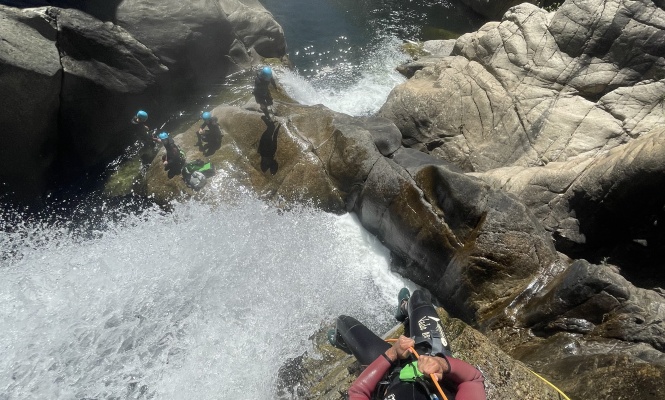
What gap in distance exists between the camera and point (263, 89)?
38.4 feet

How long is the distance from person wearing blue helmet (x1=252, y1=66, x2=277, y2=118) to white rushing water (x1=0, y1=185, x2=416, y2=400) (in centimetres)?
293

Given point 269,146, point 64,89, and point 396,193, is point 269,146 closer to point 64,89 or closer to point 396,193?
point 396,193

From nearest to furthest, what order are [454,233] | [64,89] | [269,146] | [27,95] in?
[454,233], [27,95], [269,146], [64,89]

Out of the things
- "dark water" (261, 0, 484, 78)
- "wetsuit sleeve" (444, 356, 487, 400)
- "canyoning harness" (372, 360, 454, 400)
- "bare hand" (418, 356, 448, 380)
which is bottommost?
"dark water" (261, 0, 484, 78)

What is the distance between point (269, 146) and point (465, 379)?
8.76 meters

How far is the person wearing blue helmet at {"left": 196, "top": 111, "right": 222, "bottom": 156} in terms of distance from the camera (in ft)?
39.8

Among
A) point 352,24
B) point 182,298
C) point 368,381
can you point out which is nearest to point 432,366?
point 368,381

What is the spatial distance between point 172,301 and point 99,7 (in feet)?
34.7

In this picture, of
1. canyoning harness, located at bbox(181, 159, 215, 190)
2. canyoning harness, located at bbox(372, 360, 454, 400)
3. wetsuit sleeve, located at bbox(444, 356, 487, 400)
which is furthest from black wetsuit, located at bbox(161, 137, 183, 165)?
wetsuit sleeve, located at bbox(444, 356, 487, 400)

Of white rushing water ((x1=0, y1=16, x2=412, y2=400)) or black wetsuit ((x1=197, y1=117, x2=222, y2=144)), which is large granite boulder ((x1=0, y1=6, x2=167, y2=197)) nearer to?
white rushing water ((x1=0, y1=16, x2=412, y2=400))

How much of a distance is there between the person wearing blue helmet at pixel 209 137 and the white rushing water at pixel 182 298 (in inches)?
73.6

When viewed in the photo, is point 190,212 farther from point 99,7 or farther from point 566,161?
point 566,161

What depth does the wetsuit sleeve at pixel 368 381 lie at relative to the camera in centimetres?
523

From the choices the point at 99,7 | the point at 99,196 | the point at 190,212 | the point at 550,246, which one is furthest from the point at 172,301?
the point at 99,7
